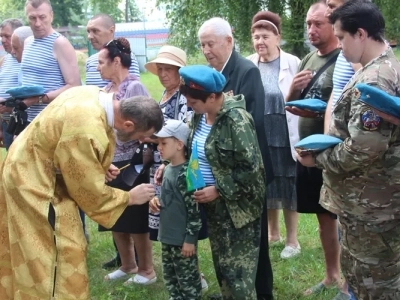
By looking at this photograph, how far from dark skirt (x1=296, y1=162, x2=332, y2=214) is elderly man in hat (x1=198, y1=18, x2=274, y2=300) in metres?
0.22

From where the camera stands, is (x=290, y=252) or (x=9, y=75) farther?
(x=9, y=75)

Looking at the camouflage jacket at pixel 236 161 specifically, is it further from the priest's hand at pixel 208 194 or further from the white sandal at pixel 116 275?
the white sandal at pixel 116 275

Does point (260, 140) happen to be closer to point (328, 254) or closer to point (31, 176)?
point (328, 254)

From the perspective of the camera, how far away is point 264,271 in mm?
4133

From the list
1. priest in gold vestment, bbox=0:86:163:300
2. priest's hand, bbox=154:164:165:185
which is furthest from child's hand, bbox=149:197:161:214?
priest in gold vestment, bbox=0:86:163:300

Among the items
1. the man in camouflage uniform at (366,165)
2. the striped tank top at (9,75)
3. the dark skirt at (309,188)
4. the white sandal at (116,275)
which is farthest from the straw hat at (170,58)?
the striped tank top at (9,75)

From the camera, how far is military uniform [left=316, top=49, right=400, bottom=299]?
2898mm

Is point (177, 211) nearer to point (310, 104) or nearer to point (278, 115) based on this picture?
point (310, 104)

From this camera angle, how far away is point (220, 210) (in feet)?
12.3

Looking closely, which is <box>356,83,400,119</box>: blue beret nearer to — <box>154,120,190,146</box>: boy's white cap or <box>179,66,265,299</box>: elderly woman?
<box>179,66,265,299</box>: elderly woman

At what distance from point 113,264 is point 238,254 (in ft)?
6.03

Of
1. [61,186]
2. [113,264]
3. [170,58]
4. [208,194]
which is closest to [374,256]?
[208,194]

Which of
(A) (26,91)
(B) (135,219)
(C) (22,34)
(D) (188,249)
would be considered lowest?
(B) (135,219)

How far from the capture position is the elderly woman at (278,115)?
5.17 m
